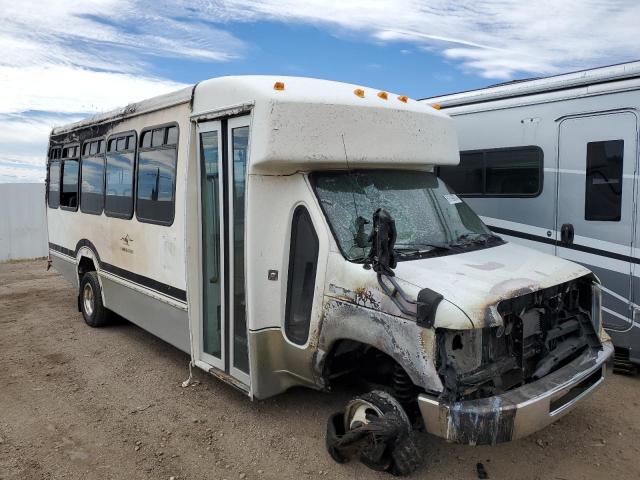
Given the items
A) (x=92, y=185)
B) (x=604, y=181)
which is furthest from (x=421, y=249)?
(x=92, y=185)

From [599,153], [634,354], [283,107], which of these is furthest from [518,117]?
[283,107]

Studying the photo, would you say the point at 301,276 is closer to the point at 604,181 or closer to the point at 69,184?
the point at 604,181

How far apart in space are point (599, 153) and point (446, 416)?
152 inches

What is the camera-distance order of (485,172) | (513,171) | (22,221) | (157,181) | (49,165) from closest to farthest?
1. (157,181)
2. (513,171)
3. (485,172)
4. (49,165)
5. (22,221)

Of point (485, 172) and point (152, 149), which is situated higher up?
point (152, 149)

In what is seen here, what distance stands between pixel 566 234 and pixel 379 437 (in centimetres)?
355

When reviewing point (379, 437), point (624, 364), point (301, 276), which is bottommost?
point (624, 364)

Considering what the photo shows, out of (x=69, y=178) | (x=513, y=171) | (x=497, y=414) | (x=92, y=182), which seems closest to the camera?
(x=497, y=414)

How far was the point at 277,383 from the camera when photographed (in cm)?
463

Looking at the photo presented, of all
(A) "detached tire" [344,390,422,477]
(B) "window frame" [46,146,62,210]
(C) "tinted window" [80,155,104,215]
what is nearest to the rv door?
(A) "detached tire" [344,390,422,477]

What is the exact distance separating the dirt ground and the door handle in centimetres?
149

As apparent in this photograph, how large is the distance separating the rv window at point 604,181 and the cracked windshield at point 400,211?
1.67m

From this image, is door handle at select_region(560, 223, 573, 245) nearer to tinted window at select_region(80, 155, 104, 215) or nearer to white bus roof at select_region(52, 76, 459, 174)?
white bus roof at select_region(52, 76, 459, 174)

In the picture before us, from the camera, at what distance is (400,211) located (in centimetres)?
442
